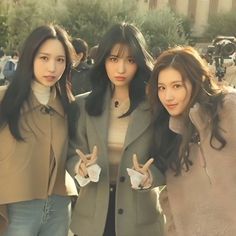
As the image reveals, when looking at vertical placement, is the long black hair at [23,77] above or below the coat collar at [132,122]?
above

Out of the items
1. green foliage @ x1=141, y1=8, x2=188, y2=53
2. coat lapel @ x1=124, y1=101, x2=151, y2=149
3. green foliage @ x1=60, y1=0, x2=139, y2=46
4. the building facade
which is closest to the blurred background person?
coat lapel @ x1=124, y1=101, x2=151, y2=149

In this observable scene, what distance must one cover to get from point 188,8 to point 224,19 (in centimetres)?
873

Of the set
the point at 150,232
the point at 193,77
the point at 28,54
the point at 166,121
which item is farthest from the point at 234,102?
the point at 28,54

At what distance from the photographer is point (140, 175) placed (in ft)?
8.33

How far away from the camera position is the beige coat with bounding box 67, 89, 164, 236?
2.68 metres

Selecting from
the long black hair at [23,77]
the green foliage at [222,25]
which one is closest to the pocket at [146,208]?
the long black hair at [23,77]

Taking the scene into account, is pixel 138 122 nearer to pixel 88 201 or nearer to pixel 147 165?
pixel 147 165

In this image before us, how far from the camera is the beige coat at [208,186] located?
2299mm

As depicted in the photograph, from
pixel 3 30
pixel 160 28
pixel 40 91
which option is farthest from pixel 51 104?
pixel 3 30

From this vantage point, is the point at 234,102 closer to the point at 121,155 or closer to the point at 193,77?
the point at 193,77

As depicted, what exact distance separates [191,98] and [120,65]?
0.43 meters

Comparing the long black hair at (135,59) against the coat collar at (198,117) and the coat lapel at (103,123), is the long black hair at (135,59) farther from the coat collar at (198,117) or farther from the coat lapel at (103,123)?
the coat collar at (198,117)

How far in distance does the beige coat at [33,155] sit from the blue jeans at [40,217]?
4cm

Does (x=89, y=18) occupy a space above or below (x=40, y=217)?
below
